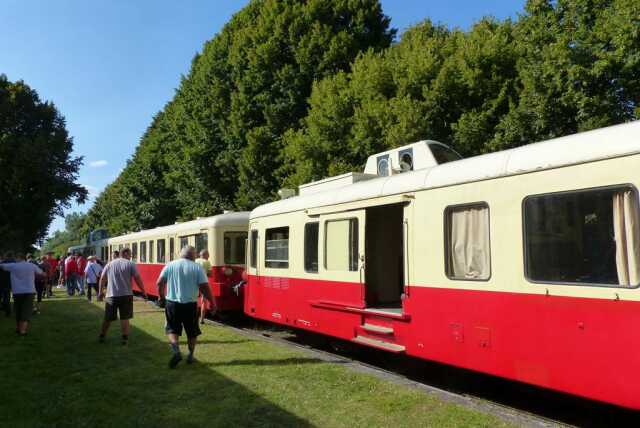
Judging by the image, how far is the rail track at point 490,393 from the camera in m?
6.04

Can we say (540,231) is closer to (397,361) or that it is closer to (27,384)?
(397,361)

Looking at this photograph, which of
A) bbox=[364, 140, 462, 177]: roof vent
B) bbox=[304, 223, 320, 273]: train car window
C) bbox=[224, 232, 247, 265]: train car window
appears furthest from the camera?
bbox=[224, 232, 247, 265]: train car window

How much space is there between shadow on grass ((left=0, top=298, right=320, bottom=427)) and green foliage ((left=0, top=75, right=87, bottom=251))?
23459 mm

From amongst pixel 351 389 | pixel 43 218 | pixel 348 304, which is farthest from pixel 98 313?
pixel 43 218

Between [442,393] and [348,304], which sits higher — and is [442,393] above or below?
below

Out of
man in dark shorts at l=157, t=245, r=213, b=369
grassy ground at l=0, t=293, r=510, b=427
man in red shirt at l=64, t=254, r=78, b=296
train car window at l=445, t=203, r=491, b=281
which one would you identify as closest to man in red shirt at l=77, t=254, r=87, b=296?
man in red shirt at l=64, t=254, r=78, b=296

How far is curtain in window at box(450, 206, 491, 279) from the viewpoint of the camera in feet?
20.7

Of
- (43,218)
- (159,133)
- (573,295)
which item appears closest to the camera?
(573,295)

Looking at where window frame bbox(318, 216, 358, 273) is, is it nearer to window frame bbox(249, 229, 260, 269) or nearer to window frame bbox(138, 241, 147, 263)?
window frame bbox(249, 229, 260, 269)

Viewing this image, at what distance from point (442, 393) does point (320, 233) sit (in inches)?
148

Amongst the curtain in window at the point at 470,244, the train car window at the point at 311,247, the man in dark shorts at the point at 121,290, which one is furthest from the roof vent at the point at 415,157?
the man in dark shorts at the point at 121,290

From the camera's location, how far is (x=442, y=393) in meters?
6.45

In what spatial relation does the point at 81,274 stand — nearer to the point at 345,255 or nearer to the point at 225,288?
the point at 225,288

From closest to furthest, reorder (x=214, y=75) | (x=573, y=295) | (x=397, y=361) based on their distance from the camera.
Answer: (x=573, y=295) → (x=397, y=361) → (x=214, y=75)
